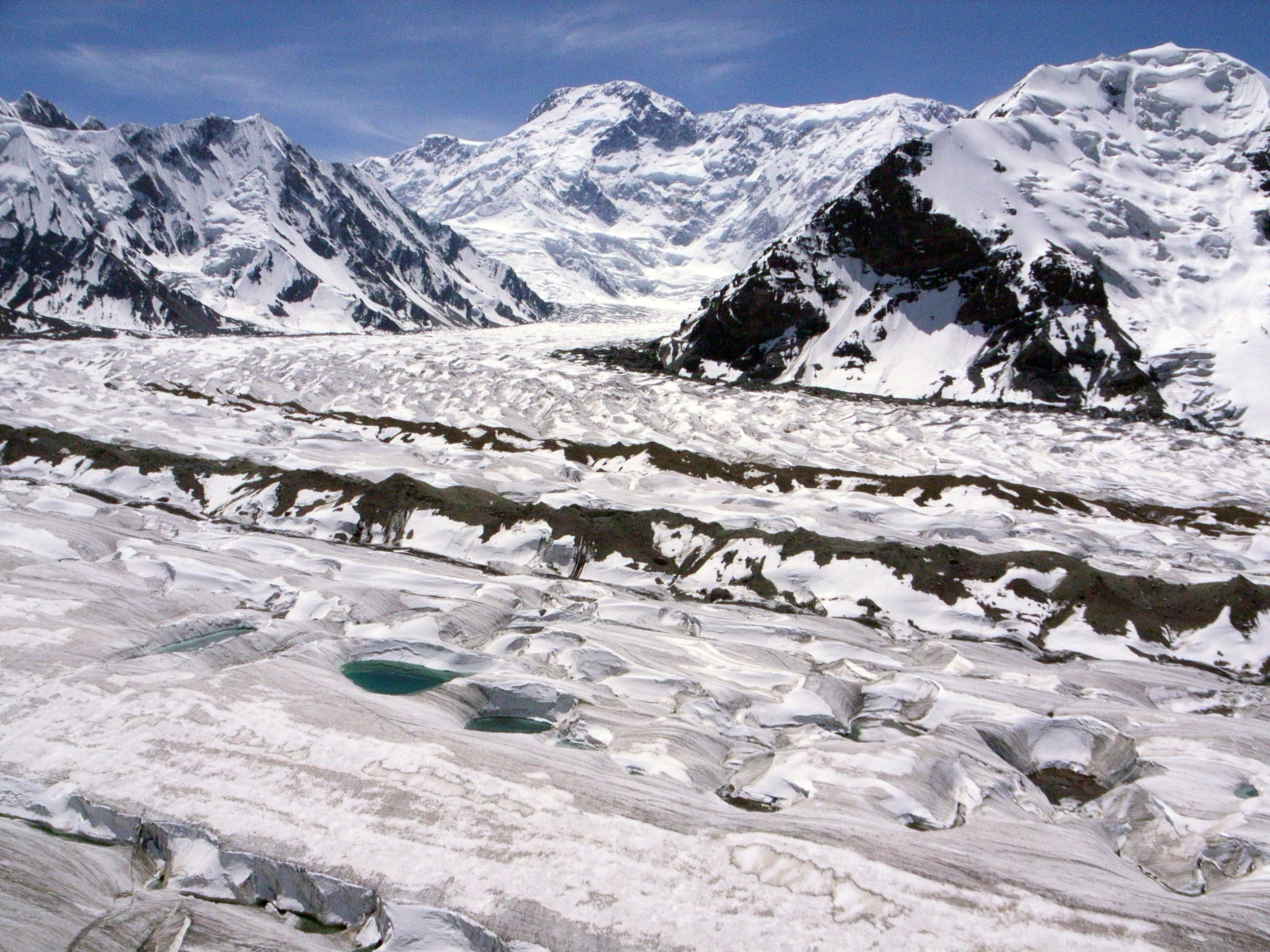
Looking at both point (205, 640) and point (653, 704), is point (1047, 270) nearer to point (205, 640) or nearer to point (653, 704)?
point (653, 704)

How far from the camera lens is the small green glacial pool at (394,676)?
17.3 m

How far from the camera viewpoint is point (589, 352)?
99.8 m

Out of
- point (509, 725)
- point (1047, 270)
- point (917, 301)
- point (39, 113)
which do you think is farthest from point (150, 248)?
point (509, 725)

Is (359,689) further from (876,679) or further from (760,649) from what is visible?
(876,679)

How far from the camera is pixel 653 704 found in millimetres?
17469

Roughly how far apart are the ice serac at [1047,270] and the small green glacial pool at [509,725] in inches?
2611

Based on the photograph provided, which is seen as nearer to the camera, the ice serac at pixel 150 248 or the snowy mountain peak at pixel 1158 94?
the snowy mountain peak at pixel 1158 94

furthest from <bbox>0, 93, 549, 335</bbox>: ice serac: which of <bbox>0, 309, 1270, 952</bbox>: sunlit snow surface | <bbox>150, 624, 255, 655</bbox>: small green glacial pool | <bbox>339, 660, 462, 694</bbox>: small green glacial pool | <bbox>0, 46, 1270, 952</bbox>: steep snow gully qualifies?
<bbox>339, 660, 462, 694</bbox>: small green glacial pool

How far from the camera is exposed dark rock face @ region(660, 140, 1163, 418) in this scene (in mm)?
72562

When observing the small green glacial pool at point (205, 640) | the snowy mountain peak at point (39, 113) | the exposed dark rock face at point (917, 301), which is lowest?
the small green glacial pool at point (205, 640)

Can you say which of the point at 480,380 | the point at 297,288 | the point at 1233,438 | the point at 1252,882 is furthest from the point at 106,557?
the point at 297,288

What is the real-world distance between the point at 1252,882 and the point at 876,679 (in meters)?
8.30

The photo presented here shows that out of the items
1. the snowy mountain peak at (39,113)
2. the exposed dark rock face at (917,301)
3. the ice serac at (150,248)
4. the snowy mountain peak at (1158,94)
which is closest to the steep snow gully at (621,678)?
the exposed dark rock face at (917,301)

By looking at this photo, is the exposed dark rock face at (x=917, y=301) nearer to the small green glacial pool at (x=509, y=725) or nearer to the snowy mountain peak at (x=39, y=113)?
the small green glacial pool at (x=509, y=725)
